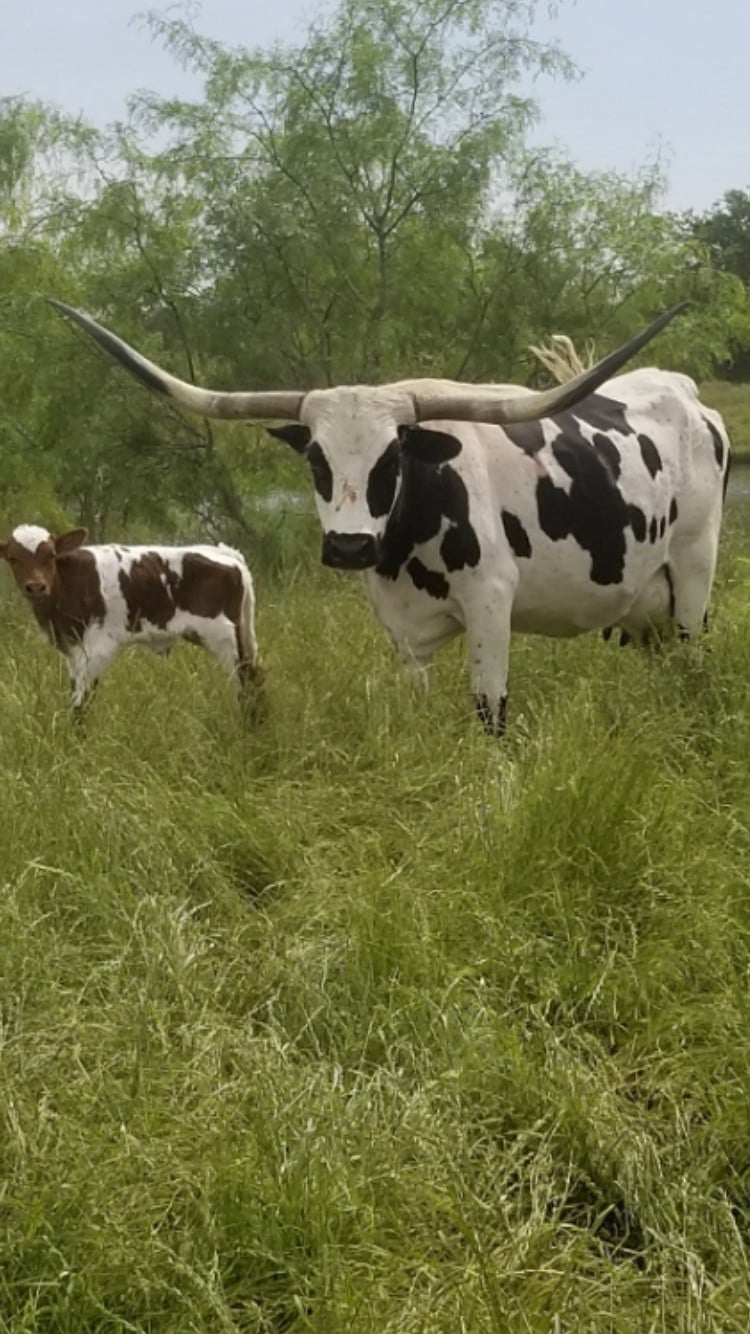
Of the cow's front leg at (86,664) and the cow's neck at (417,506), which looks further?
the cow's front leg at (86,664)

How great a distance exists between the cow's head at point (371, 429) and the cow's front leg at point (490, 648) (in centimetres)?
53

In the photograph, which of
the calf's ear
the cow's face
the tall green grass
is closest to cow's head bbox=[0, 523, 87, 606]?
the calf's ear

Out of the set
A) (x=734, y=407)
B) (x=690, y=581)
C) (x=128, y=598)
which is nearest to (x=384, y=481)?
(x=128, y=598)

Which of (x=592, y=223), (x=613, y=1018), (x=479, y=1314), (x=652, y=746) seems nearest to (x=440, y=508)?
(x=652, y=746)

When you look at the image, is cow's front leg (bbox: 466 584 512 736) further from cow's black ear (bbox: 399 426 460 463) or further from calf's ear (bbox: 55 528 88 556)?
calf's ear (bbox: 55 528 88 556)

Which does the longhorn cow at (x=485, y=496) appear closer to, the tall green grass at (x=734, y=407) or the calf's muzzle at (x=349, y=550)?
the calf's muzzle at (x=349, y=550)

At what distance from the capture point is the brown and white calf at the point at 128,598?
556cm

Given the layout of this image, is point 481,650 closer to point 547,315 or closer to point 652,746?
point 652,746

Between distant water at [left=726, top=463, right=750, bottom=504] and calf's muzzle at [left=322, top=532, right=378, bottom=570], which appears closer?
calf's muzzle at [left=322, top=532, right=378, bottom=570]

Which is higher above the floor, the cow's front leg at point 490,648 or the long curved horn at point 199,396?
the long curved horn at point 199,396

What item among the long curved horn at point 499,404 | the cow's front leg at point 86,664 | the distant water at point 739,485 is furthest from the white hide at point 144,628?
the distant water at point 739,485

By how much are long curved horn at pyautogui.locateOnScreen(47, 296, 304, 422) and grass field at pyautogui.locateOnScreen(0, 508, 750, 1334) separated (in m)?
1.15

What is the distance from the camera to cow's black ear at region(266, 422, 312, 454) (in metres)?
4.86

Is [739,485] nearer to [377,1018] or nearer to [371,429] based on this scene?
[371,429]
